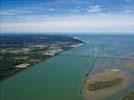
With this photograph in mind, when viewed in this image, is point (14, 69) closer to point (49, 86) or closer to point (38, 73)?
point (38, 73)

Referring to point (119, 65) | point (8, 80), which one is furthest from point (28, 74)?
point (119, 65)

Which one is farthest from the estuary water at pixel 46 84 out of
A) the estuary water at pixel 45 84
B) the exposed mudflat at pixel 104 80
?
the exposed mudflat at pixel 104 80

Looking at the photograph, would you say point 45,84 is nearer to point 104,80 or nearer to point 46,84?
point 46,84

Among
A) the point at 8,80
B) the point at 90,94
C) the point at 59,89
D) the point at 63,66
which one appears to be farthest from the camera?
the point at 63,66

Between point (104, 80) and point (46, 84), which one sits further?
point (104, 80)

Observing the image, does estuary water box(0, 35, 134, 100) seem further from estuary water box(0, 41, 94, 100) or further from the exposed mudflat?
the exposed mudflat

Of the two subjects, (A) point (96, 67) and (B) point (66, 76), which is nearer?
(B) point (66, 76)

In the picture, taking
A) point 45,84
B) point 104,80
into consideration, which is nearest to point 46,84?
point 45,84

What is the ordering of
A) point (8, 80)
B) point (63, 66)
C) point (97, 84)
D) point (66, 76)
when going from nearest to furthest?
point (97, 84), point (8, 80), point (66, 76), point (63, 66)

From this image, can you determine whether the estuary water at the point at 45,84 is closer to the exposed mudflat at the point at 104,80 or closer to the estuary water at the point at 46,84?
the estuary water at the point at 46,84

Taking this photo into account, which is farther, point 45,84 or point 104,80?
point 104,80

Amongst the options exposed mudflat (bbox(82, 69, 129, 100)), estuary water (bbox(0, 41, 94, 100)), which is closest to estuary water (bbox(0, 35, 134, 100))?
estuary water (bbox(0, 41, 94, 100))
